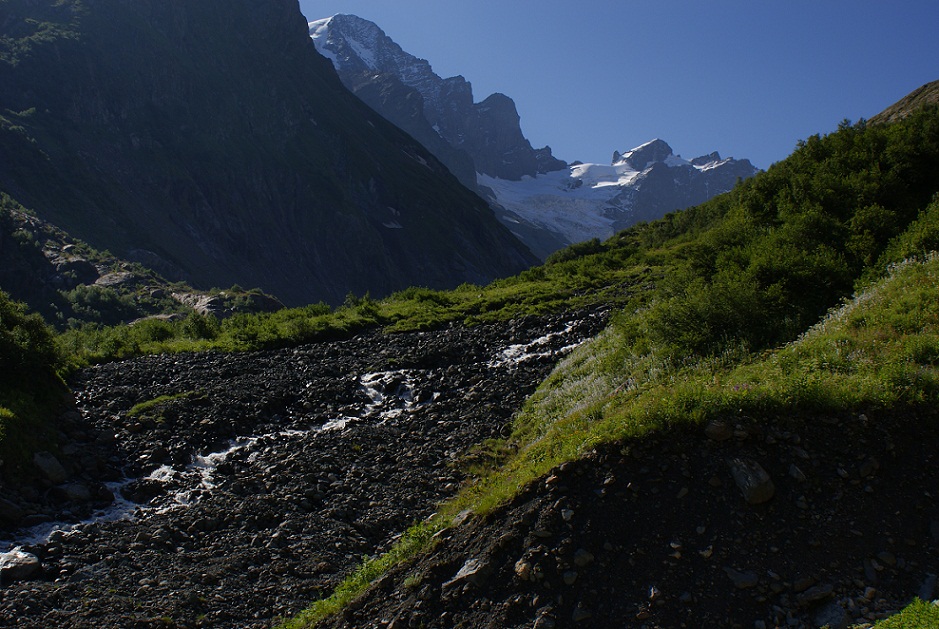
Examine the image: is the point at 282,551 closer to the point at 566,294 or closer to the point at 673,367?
the point at 673,367

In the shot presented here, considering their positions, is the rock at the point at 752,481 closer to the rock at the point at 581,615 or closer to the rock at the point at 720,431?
the rock at the point at 720,431

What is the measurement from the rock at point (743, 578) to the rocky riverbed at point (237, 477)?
22.9 feet

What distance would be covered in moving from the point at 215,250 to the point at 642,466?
158656 mm

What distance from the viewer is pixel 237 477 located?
17.0 m

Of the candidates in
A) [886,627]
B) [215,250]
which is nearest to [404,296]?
[886,627]

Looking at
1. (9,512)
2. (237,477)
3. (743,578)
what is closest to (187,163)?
(237,477)

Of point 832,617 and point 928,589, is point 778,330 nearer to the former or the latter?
point 928,589

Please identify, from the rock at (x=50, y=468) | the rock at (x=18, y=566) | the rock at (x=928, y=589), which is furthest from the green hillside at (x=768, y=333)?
the rock at (x=18, y=566)

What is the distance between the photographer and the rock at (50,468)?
51.9 feet

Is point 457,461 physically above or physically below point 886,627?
below

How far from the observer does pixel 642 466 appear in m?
10.1

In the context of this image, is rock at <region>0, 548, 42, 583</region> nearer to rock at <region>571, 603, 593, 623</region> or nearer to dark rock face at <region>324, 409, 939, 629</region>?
dark rock face at <region>324, 409, 939, 629</region>

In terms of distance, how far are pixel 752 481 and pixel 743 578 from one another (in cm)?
156

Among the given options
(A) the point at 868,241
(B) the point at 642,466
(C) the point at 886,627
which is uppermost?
(A) the point at 868,241
